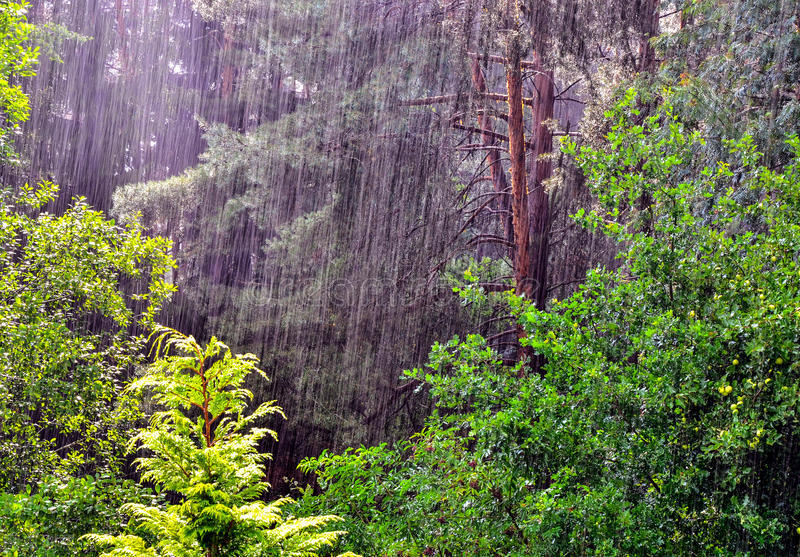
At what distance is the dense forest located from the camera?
12.2 feet

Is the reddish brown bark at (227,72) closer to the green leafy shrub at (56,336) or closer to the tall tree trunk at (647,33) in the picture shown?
the green leafy shrub at (56,336)

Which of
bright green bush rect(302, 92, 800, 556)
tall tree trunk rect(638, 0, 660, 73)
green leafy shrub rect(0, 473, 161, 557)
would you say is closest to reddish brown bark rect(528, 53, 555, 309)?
tall tree trunk rect(638, 0, 660, 73)

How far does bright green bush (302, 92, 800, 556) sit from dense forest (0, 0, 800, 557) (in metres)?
0.02

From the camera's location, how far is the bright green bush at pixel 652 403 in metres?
3.51

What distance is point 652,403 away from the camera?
Answer: 3752 mm

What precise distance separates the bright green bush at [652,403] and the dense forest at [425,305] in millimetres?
20

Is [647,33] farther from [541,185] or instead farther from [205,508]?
[205,508]

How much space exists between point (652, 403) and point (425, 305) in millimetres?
7325

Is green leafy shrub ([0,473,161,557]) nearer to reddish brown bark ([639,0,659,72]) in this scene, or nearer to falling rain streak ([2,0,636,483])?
falling rain streak ([2,0,636,483])

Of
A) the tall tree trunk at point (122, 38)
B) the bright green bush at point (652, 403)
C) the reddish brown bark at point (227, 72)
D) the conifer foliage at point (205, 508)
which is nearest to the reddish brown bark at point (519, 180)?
the bright green bush at point (652, 403)

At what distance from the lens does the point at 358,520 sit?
5.57 m

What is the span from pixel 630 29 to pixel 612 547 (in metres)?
7.55

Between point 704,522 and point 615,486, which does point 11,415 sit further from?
point 704,522

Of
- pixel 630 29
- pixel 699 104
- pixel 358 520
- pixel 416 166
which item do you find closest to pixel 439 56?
pixel 416 166
